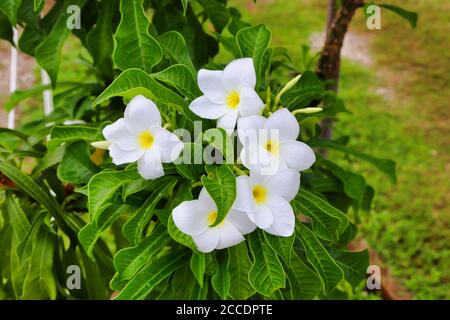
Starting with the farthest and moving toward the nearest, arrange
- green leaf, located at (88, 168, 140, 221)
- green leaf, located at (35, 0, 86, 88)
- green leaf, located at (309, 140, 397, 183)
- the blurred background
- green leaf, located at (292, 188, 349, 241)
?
1. the blurred background
2. green leaf, located at (309, 140, 397, 183)
3. green leaf, located at (35, 0, 86, 88)
4. green leaf, located at (292, 188, 349, 241)
5. green leaf, located at (88, 168, 140, 221)

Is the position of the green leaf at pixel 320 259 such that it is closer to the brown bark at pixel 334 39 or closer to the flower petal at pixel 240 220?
the flower petal at pixel 240 220

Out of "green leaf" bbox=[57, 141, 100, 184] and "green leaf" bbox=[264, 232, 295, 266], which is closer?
"green leaf" bbox=[264, 232, 295, 266]

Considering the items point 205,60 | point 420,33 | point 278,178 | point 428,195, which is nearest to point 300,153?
point 278,178

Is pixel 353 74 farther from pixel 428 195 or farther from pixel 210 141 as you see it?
pixel 210 141

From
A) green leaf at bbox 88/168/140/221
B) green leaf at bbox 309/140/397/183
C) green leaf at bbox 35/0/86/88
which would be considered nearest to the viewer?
green leaf at bbox 88/168/140/221

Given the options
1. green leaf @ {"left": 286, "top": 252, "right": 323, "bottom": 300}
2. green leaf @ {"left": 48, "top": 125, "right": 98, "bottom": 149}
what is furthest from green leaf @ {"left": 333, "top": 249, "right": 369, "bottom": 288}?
green leaf @ {"left": 48, "top": 125, "right": 98, "bottom": 149}

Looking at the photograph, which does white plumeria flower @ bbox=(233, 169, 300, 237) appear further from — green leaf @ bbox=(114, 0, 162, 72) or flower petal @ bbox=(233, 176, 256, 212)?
green leaf @ bbox=(114, 0, 162, 72)
